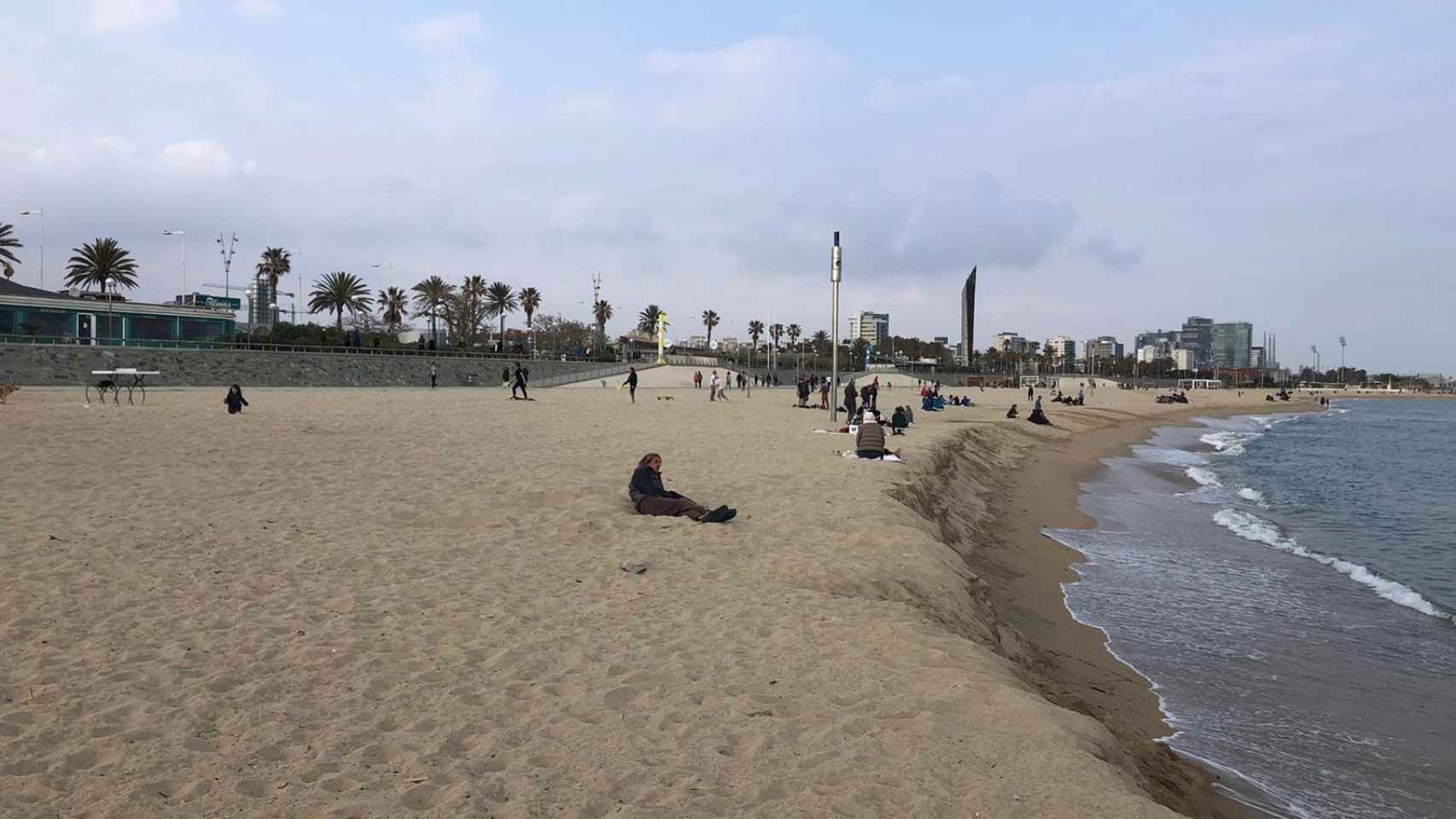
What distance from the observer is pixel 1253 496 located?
21.7 meters

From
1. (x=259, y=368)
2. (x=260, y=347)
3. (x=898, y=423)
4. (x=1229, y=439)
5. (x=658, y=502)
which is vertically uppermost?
(x=260, y=347)

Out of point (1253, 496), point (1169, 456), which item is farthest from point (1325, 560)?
point (1169, 456)

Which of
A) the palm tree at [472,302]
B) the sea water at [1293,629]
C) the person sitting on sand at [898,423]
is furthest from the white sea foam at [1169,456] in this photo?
the palm tree at [472,302]

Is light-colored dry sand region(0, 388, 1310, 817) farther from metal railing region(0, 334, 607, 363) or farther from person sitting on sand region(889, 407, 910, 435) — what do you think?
metal railing region(0, 334, 607, 363)

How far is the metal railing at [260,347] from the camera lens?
144 ft

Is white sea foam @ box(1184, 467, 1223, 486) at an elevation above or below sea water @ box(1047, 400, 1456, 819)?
below

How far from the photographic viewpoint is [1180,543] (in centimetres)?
1452

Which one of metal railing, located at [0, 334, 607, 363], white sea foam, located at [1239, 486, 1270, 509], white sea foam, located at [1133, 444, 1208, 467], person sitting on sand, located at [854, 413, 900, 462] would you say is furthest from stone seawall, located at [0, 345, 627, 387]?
white sea foam, located at [1239, 486, 1270, 509]

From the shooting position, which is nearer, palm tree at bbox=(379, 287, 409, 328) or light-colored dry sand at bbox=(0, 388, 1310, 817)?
light-colored dry sand at bbox=(0, 388, 1310, 817)

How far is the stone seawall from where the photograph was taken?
138 ft

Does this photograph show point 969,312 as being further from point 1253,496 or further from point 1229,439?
point 1253,496

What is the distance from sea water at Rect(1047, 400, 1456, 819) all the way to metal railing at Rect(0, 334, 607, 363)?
48841 mm

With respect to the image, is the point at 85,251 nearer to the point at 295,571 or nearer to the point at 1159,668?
the point at 295,571

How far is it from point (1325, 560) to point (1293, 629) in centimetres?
523
